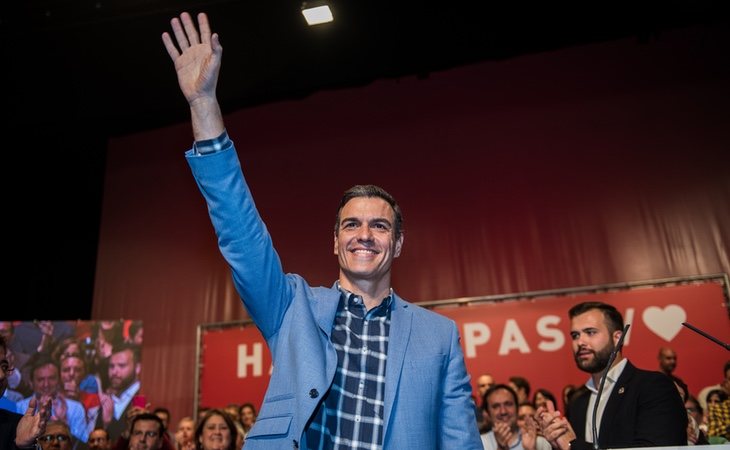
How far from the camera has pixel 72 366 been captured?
5.97 meters

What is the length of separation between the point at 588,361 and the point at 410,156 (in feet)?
16.6

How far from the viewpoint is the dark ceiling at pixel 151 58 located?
6.96 metres

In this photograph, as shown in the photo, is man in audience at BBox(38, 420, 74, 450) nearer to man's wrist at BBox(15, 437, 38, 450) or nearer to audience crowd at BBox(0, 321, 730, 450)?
audience crowd at BBox(0, 321, 730, 450)

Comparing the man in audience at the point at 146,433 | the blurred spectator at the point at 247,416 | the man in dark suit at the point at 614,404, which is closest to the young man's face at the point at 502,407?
the man in dark suit at the point at 614,404

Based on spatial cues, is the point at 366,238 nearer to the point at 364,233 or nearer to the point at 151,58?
the point at 364,233

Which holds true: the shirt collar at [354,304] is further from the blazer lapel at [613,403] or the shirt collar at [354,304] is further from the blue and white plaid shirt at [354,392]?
the blazer lapel at [613,403]

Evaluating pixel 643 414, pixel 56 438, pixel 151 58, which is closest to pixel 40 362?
pixel 56 438

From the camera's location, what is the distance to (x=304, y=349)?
5.10 feet

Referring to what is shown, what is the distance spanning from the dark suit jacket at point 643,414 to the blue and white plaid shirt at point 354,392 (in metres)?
1.60

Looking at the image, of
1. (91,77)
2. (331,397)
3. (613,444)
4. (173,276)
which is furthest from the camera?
(173,276)

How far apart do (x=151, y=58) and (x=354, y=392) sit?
6.87m

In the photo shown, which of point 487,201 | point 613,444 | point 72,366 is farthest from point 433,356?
point 487,201

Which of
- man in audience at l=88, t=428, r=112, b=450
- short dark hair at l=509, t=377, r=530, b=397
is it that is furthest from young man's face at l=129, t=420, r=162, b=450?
short dark hair at l=509, t=377, r=530, b=397

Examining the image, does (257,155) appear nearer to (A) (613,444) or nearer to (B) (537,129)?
(B) (537,129)
